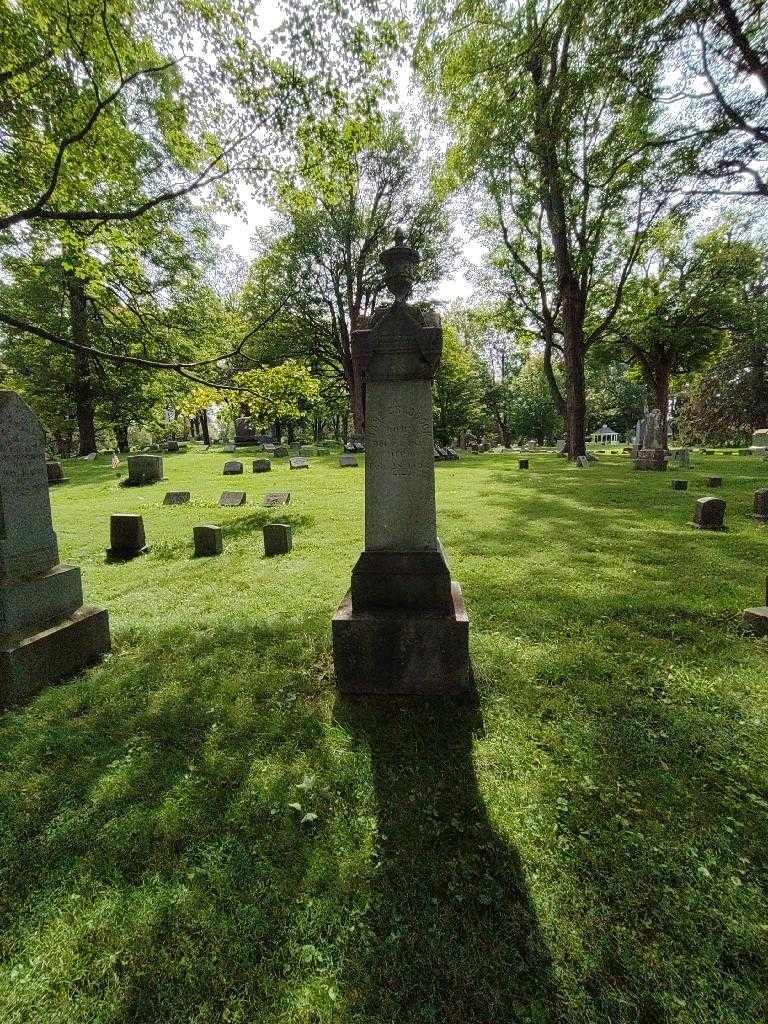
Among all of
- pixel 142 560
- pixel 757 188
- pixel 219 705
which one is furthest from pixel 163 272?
pixel 219 705

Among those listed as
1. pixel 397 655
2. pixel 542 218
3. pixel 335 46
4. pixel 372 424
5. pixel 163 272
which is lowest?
pixel 397 655

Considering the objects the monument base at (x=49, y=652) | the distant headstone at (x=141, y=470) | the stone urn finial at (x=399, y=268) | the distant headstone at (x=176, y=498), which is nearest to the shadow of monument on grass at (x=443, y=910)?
the monument base at (x=49, y=652)

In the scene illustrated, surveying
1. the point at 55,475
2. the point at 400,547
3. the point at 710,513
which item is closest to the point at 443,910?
the point at 400,547

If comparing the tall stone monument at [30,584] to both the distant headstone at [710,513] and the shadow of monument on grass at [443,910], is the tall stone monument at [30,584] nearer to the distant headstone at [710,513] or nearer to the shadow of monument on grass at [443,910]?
the shadow of monument on grass at [443,910]

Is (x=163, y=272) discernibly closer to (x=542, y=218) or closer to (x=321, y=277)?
(x=321, y=277)

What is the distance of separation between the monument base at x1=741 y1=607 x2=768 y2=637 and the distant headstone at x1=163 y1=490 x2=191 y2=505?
A: 1153 centimetres

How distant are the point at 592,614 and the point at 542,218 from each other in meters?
23.3

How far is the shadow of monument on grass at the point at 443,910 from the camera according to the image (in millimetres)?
1450

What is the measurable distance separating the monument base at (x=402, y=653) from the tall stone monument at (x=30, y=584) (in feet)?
7.70

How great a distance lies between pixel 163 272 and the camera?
22.2 m

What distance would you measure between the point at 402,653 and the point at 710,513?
22.5 ft

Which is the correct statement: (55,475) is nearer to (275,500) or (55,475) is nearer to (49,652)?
(275,500)

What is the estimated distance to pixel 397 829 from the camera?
2115 millimetres

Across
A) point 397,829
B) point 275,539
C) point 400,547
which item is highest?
point 400,547
